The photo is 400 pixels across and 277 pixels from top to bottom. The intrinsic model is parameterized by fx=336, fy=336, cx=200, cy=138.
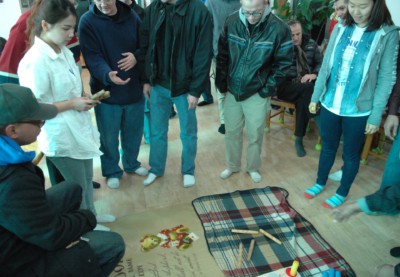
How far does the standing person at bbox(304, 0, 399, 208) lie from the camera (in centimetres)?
178

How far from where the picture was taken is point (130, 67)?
6.99ft

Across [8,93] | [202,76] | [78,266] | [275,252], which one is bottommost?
[275,252]

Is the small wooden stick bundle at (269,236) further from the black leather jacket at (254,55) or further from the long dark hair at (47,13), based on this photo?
the long dark hair at (47,13)

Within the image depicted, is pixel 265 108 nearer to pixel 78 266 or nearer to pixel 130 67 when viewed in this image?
pixel 130 67

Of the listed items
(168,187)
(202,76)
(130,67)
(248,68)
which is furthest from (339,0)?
(168,187)

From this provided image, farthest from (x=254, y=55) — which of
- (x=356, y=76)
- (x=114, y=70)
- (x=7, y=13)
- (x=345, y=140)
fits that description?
(x=7, y=13)

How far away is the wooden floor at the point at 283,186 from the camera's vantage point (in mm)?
1961

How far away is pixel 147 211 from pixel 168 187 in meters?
0.31

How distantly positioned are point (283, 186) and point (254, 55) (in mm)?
986

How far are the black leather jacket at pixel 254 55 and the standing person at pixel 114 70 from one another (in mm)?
593

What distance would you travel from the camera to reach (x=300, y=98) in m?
2.88

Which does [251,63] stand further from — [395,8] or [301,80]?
[395,8]

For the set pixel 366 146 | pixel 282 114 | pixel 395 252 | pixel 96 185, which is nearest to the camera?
pixel 395 252

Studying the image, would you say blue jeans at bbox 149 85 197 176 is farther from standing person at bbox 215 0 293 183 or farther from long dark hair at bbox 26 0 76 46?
long dark hair at bbox 26 0 76 46
